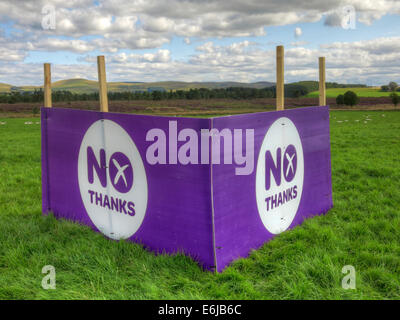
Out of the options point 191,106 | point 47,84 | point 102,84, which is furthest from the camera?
point 191,106

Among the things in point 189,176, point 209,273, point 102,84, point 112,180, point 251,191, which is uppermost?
point 102,84

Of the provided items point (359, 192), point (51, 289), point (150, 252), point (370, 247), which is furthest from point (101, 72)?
point (359, 192)

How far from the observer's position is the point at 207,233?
145 inches

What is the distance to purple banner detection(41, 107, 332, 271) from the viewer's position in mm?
3689

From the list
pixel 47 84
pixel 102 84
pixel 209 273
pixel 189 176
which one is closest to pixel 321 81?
pixel 189 176

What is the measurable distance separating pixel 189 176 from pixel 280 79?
2451mm

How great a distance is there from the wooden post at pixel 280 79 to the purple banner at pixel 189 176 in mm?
253

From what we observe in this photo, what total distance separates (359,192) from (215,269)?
14.4 feet

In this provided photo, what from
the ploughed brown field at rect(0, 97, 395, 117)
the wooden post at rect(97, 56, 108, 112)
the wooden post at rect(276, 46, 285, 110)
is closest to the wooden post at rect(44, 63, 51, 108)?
the ploughed brown field at rect(0, 97, 395, 117)

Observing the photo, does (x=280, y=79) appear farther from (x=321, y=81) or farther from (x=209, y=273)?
(x=209, y=273)

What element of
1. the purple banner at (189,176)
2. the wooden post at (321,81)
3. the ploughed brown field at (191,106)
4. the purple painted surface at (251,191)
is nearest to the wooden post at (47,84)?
the purple banner at (189,176)

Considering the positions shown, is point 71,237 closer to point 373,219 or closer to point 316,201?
point 316,201

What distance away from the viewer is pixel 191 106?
18.2m

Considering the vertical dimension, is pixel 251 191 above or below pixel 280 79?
below
